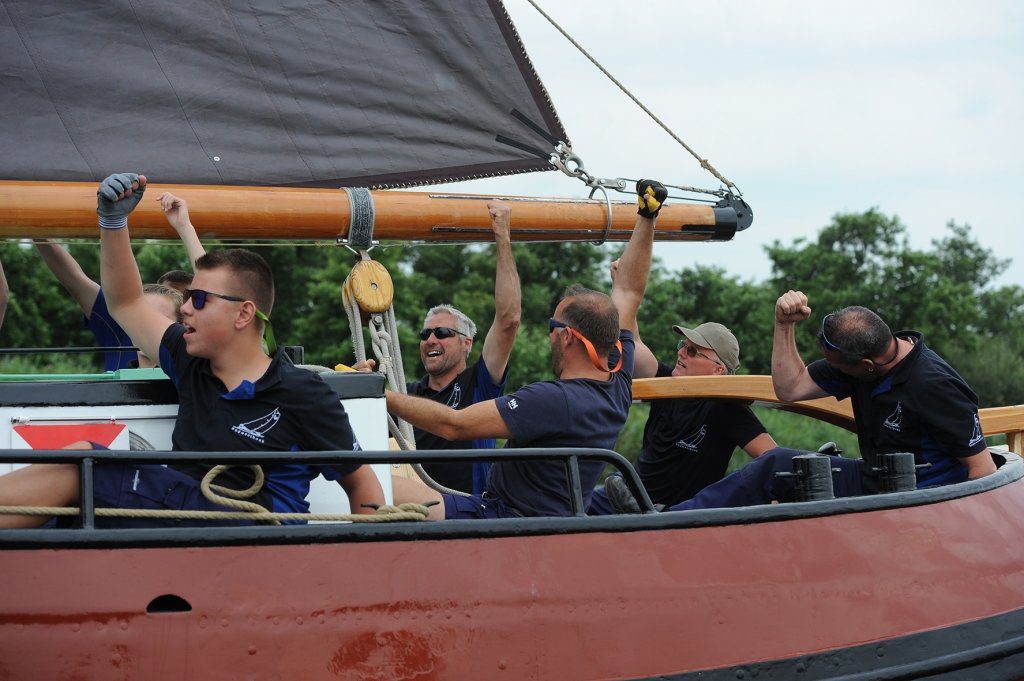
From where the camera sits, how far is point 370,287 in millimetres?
4699

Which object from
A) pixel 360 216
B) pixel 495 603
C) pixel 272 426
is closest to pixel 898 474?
pixel 495 603

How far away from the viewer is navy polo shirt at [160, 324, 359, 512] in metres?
3.43

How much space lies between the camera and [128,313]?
3666 mm

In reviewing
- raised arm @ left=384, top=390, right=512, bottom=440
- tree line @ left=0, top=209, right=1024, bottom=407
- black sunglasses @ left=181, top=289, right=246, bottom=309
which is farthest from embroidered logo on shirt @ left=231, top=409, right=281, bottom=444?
tree line @ left=0, top=209, right=1024, bottom=407

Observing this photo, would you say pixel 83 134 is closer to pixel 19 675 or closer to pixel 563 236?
pixel 563 236

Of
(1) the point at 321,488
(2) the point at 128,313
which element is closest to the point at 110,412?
(2) the point at 128,313

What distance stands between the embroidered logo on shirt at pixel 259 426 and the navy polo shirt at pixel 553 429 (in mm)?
748

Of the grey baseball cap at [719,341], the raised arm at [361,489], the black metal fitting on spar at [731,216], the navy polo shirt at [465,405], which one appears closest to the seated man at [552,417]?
the raised arm at [361,489]

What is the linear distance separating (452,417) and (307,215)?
1215mm

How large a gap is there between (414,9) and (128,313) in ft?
6.71

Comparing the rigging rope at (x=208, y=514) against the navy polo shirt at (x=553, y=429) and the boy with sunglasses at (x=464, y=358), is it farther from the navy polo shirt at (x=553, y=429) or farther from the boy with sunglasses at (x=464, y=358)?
the boy with sunglasses at (x=464, y=358)

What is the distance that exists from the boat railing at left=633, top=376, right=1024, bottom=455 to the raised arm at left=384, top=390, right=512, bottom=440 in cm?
155

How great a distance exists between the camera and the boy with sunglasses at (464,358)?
499 cm

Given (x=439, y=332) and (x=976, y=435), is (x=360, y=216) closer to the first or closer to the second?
(x=439, y=332)
